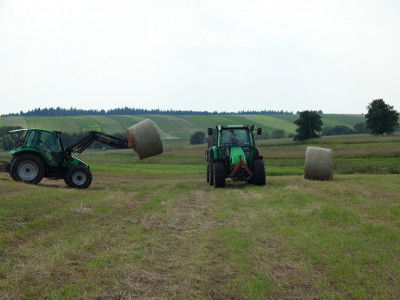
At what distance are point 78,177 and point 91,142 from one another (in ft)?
5.48

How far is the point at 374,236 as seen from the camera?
9.52m

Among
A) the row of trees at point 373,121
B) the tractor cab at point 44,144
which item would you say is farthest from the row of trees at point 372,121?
the tractor cab at point 44,144

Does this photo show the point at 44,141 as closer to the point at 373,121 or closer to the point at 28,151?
the point at 28,151

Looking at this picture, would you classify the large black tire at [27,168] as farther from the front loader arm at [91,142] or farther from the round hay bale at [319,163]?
the round hay bale at [319,163]

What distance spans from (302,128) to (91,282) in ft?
221

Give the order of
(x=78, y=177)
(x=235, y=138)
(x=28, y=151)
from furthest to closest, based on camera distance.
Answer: (x=235, y=138) < (x=78, y=177) < (x=28, y=151)

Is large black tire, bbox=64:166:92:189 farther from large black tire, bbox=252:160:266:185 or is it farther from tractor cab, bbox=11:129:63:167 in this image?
large black tire, bbox=252:160:266:185

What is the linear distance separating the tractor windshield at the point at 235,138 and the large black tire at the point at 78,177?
5.75 metres

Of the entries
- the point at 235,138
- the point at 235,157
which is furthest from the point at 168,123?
the point at 235,157

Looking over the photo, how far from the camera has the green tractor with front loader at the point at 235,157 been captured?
20.2 m

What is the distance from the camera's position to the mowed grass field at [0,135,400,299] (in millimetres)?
6570

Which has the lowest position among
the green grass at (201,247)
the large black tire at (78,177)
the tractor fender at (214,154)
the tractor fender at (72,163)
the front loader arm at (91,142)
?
the large black tire at (78,177)

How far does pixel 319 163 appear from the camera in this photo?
75.6ft

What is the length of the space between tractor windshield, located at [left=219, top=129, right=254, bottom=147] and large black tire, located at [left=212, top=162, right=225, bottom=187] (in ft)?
4.34
